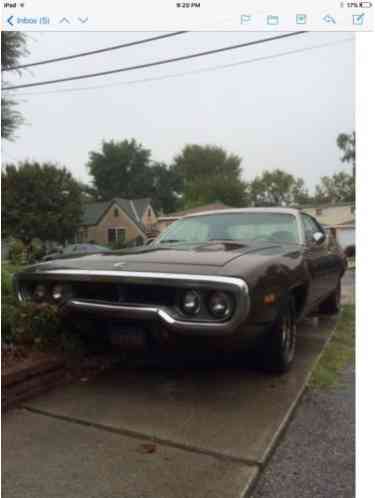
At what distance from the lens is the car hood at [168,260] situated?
197cm

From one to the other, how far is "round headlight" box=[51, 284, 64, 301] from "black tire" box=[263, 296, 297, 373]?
1.29 metres

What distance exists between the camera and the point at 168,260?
209 centimetres

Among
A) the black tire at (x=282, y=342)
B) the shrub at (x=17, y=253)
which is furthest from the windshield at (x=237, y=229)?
the shrub at (x=17, y=253)

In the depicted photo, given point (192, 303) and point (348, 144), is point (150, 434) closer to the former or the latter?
point (192, 303)

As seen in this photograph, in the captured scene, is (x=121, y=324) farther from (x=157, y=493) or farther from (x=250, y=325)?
(x=157, y=493)

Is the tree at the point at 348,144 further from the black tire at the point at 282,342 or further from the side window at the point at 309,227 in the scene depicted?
the side window at the point at 309,227

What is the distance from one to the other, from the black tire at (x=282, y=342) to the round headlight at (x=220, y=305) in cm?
60

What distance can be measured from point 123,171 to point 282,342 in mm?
27559

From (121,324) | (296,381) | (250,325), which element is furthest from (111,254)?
(296,381)

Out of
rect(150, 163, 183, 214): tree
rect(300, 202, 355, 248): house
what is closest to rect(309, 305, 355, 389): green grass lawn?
rect(300, 202, 355, 248): house
